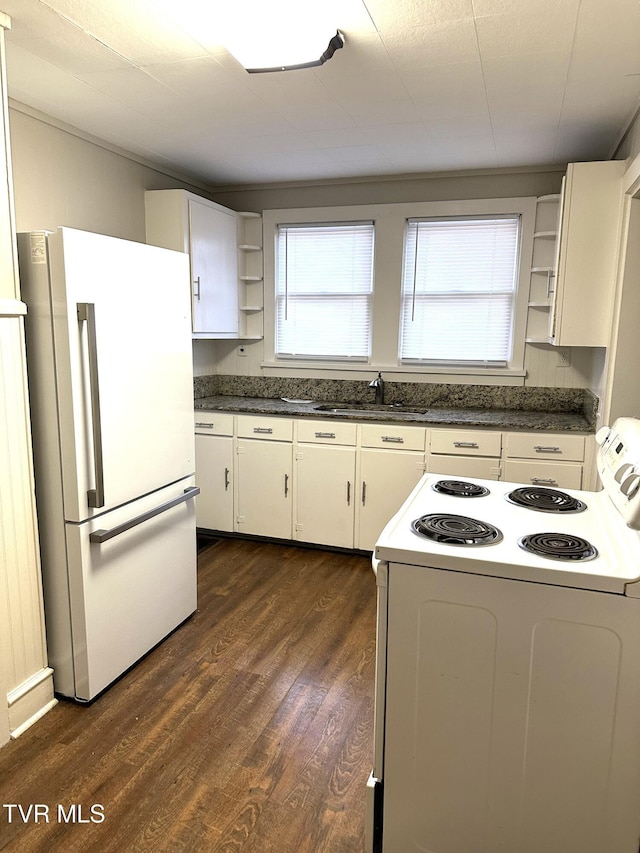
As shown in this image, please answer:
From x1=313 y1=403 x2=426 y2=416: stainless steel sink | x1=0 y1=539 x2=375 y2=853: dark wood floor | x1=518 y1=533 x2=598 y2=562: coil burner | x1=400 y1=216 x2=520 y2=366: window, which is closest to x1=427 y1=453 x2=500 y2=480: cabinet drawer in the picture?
x1=313 y1=403 x2=426 y2=416: stainless steel sink

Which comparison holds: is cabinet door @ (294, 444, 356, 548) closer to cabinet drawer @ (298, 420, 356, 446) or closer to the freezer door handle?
cabinet drawer @ (298, 420, 356, 446)

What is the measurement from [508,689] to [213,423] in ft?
9.22

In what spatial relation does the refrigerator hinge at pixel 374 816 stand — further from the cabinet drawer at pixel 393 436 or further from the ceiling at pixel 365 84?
the ceiling at pixel 365 84

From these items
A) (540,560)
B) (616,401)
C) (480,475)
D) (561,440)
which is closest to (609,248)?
(616,401)

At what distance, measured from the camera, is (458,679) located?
140 cm

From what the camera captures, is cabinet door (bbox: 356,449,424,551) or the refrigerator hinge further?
cabinet door (bbox: 356,449,424,551)

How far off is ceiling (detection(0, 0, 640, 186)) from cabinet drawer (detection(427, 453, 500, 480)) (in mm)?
1746

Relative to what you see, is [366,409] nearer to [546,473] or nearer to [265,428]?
[265,428]

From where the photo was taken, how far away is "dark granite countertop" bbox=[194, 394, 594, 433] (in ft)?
10.7

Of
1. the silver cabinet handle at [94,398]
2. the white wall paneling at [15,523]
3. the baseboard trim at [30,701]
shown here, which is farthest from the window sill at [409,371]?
the baseboard trim at [30,701]

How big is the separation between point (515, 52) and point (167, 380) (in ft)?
6.07

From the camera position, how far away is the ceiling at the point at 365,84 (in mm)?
1806

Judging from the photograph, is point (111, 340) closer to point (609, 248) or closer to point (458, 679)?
point (458, 679)

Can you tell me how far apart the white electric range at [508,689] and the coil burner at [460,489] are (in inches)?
13.9
